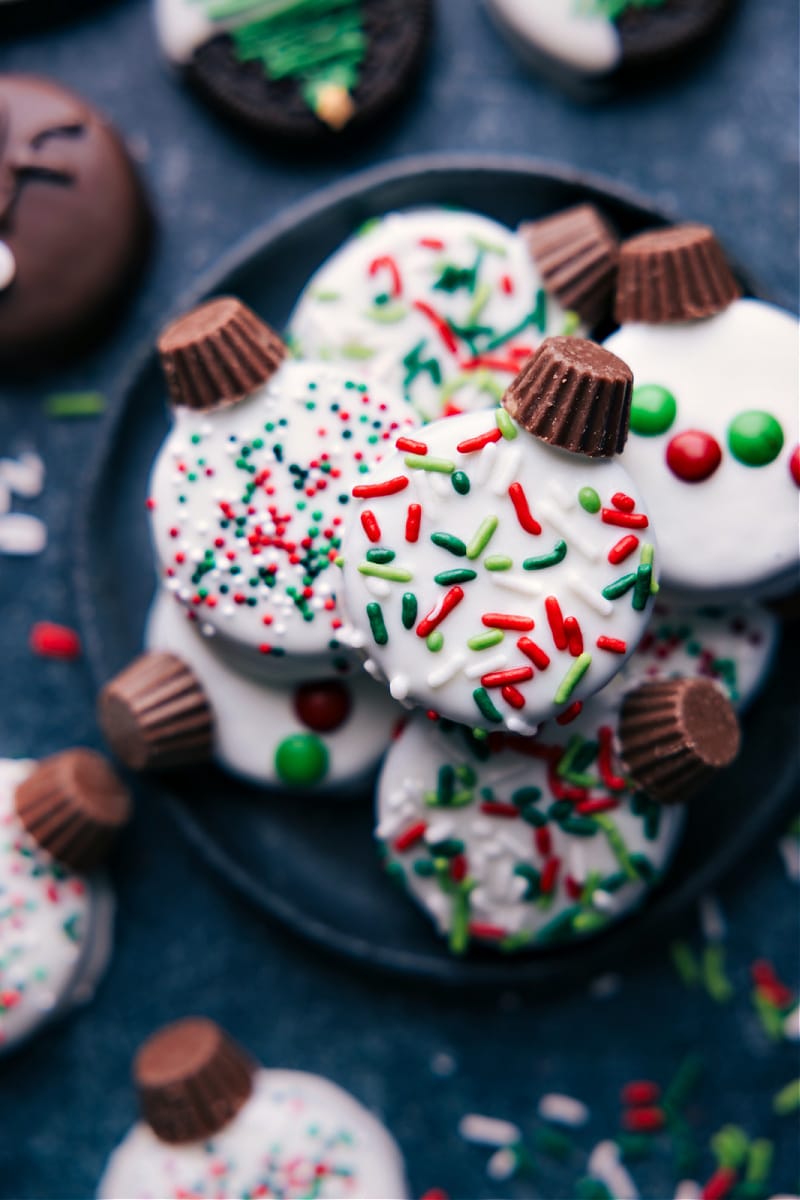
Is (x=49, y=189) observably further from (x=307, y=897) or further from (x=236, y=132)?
(x=307, y=897)

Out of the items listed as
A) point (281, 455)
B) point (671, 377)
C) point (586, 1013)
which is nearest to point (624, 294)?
point (671, 377)

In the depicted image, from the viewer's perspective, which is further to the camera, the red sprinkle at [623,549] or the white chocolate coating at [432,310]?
the white chocolate coating at [432,310]

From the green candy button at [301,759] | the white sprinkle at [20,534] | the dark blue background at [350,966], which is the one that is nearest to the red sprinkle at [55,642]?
the dark blue background at [350,966]

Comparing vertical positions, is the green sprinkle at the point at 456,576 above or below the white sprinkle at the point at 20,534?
above

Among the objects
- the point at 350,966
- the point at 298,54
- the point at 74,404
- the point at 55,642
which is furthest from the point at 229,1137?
the point at 298,54

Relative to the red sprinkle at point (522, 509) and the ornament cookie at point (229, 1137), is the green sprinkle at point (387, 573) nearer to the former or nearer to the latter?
the red sprinkle at point (522, 509)

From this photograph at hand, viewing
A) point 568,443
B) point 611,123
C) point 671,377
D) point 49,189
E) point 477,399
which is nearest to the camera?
point 568,443

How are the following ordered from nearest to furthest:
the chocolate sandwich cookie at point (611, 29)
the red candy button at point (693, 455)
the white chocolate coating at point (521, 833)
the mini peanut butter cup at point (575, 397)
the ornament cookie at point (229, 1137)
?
the mini peanut butter cup at point (575, 397) → the red candy button at point (693, 455) → the white chocolate coating at point (521, 833) → the ornament cookie at point (229, 1137) → the chocolate sandwich cookie at point (611, 29)
